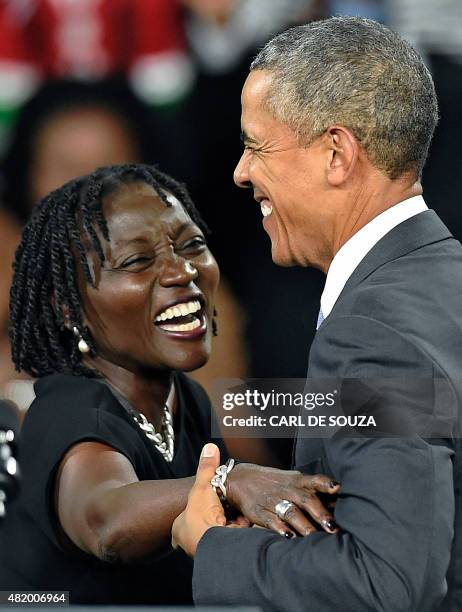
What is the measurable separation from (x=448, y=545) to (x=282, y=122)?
597mm

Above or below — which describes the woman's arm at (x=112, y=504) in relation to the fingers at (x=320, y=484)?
below

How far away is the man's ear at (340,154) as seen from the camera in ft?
4.53

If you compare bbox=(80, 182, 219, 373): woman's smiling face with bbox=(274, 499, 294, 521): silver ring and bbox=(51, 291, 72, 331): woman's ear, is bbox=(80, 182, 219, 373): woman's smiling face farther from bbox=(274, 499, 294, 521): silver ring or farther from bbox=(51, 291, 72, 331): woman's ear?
bbox=(274, 499, 294, 521): silver ring

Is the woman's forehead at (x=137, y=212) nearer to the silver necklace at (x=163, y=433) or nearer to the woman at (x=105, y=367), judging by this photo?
the woman at (x=105, y=367)

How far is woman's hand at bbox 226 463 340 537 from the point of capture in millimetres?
1254

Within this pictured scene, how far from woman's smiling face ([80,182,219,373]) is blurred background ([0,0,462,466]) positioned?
65 centimetres

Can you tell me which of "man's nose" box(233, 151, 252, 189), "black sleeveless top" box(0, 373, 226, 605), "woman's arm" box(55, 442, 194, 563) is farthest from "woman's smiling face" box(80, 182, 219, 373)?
"man's nose" box(233, 151, 252, 189)

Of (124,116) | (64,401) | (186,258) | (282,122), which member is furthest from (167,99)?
(282,122)

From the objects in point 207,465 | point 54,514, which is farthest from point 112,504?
point 207,465

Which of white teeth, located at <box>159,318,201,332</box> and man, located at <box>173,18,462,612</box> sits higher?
man, located at <box>173,18,462,612</box>

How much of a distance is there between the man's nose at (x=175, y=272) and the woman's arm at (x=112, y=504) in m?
0.35

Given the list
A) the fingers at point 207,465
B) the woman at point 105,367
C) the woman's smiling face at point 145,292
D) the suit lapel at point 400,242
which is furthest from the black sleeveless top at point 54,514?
the suit lapel at point 400,242

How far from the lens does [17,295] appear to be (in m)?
2.00

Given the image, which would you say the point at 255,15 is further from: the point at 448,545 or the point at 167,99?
the point at 448,545
